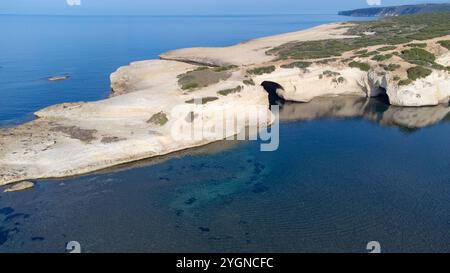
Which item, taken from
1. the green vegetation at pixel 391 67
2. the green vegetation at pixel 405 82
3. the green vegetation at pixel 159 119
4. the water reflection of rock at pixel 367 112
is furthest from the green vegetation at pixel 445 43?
the green vegetation at pixel 159 119

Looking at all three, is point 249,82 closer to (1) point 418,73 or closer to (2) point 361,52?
(2) point 361,52

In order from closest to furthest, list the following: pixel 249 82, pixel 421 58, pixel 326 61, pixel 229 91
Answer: pixel 229 91
pixel 249 82
pixel 421 58
pixel 326 61

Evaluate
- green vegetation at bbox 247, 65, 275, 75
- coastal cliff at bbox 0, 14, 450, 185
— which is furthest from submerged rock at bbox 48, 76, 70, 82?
green vegetation at bbox 247, 65, 275, 75

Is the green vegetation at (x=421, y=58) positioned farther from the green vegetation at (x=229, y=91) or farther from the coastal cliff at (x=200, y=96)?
the green vegetation at (x=229, y=91)

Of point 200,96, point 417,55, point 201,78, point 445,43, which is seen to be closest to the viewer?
point 200,96

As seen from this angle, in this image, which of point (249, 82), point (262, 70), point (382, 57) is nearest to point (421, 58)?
point (382, 57)

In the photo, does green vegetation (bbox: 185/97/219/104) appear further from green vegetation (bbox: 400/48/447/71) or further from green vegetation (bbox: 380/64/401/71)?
green vegetation (bbox: 400/48/447/71)
